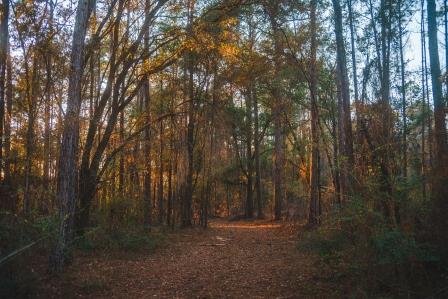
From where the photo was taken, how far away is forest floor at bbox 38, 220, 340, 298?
6699 mm

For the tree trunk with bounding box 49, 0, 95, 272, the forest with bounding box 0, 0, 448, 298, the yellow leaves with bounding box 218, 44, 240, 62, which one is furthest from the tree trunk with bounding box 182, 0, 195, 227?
the tree trunk with bounding box 49, 0, 95, 272

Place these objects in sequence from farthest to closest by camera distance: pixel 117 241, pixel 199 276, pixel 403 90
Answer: pixel 117 241, pixel 403 90, pixel 199 276

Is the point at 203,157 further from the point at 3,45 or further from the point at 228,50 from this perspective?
the point at 3,45

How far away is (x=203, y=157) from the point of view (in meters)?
19.1

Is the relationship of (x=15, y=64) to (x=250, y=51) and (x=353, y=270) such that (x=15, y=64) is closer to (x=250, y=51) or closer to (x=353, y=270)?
(x=250, y=51)

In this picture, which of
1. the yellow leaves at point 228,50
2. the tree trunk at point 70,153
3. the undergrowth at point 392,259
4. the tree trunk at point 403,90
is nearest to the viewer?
the undergrowth at point 392,259

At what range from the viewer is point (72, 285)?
692cm

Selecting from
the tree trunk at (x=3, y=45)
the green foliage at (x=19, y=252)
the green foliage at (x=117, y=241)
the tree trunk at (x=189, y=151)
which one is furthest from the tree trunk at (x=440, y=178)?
the tree trunk at (x=189, y=151)

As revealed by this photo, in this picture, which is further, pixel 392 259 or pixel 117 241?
pixel 117 241

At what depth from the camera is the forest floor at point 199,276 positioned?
22.0 ft

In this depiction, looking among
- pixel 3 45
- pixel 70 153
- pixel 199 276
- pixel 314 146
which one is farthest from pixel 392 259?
pixel 3 45

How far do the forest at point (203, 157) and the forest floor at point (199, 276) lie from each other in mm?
55

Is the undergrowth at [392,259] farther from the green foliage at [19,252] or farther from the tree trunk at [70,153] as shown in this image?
the tree trunk at [70,153]

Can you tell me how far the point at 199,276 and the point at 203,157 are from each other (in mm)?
11168
